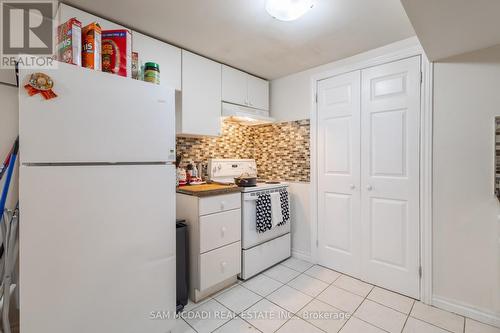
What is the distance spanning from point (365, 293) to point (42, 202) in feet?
7.87

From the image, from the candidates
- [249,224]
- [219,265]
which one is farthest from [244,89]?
[219,265]

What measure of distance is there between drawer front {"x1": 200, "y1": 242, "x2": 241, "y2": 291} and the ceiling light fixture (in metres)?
1.85

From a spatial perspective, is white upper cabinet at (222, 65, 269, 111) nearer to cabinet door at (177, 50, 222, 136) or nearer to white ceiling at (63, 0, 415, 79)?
cabinet door at (177, 50, 222, 136)

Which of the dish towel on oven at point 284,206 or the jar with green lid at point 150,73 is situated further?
the dish towel on oven at point 284,206

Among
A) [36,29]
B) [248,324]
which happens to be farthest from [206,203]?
[36,29]

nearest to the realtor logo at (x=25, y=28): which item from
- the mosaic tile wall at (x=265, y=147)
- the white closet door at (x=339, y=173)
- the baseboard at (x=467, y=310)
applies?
the mosaic tile wall at (x=265, y=147)

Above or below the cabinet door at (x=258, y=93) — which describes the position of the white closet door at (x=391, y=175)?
below

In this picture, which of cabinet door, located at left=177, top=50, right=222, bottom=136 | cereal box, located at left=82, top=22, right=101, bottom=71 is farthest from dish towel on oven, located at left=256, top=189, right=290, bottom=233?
cereal box, located at left=82, top=22, right=101, bottom=71

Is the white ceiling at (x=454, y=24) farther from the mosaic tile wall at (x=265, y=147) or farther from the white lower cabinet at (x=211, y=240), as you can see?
the white lower cabinet at (x=211, y=240)

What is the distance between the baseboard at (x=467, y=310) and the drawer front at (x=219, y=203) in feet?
5.85

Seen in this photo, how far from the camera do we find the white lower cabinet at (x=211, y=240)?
1920 millimetres

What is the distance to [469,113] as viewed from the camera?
1.72 m

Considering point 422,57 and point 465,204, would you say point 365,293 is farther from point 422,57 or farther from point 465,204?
point 422,57

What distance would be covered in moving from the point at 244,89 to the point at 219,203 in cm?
142
